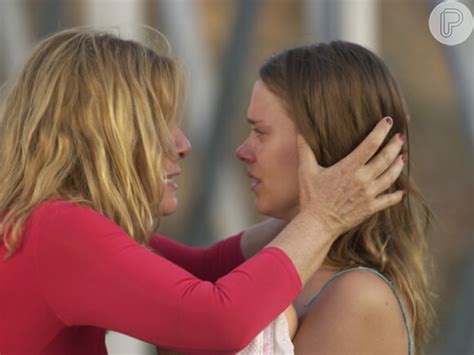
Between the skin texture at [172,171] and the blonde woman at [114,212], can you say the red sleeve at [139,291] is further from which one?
the skin texture at [172,171]

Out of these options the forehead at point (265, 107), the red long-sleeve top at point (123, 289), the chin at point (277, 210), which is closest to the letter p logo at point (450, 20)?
the forehead at point (265, 107)

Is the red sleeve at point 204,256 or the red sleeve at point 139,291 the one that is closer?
the red sleeve at point 139,291

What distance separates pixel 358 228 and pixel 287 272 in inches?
22.0

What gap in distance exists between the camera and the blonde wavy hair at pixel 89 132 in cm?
202

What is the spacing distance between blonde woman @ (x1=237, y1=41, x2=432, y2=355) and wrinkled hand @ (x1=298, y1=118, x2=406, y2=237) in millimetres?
74

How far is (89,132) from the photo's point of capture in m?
2.04

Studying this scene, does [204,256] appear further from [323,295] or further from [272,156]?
[323,295]

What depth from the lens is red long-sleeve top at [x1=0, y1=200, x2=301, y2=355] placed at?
1828 millimetres

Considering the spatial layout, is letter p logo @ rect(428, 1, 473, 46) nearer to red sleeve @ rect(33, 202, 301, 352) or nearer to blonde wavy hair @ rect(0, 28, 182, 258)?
blonde wavy hair @ rect(0, 28, 182, 258)

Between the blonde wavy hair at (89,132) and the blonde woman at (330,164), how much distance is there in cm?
38

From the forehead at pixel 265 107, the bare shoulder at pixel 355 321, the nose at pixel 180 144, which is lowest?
the bare shoulder at pixel 355 321

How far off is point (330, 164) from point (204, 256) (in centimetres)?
84

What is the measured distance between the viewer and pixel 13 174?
6.82 ft

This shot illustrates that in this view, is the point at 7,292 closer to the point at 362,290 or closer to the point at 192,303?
the point at 192,303
